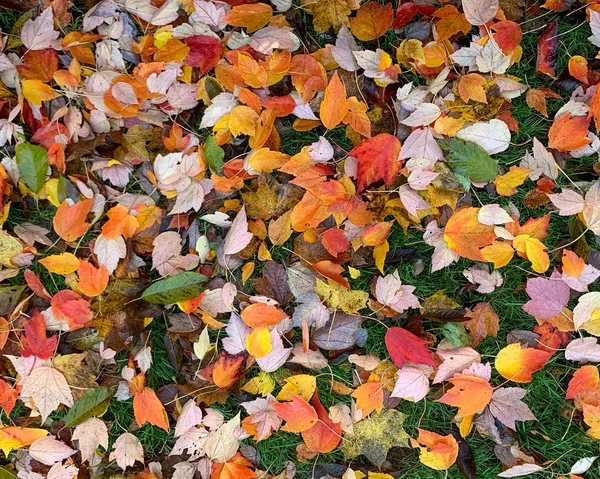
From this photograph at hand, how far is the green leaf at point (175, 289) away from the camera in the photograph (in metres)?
1.74

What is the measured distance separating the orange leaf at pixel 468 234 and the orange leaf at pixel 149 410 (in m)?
1.17

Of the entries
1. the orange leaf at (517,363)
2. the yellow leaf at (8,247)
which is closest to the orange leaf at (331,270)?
the orange leaf at (517,363)

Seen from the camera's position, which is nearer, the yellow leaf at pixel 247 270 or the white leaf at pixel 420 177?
the white leaf at pixel 420 177

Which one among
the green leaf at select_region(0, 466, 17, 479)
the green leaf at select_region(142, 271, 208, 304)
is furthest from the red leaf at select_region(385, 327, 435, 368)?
the green leaf at select_region(0, 466, 17, 479)

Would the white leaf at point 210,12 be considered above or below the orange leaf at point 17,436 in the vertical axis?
above

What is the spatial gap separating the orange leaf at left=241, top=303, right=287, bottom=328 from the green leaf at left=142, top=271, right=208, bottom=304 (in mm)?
186

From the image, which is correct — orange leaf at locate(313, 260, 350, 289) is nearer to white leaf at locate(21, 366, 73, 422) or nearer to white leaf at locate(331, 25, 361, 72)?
white leaf at locate(331, 25, 361, 72)

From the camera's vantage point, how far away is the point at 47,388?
5.83 feet

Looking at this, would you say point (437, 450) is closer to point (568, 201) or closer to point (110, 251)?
point (568, 201)

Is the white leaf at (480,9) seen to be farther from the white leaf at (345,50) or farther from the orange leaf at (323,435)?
the orange leaf at (323,435)

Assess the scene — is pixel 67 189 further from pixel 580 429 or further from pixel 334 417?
pixel 580 429

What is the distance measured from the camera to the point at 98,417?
5.95 feet

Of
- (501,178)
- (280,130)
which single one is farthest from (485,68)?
(280,130)

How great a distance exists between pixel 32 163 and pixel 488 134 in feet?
5.21
